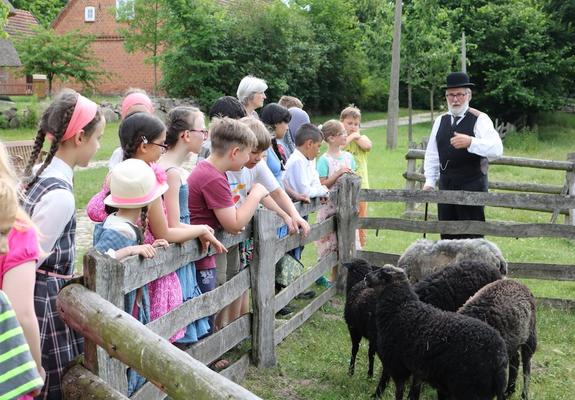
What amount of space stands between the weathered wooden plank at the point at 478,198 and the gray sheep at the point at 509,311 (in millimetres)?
2582

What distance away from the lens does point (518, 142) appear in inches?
1109

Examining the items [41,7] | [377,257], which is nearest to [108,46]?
[41,7]

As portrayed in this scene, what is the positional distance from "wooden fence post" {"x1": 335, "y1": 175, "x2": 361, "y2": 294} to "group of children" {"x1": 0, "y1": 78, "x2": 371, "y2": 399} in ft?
5.40

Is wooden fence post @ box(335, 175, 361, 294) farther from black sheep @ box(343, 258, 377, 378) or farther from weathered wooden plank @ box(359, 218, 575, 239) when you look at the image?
black sheep @ box(343, 258, 377, 378)

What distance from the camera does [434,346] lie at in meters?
4.29

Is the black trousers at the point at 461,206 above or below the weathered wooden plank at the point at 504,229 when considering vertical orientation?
above

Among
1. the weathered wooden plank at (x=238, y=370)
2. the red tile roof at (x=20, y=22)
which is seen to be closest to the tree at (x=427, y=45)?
the weathered wooden plank at (x=238, y=370)

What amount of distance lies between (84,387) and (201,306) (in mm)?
1443

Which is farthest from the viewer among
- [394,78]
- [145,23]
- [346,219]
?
[145,23]

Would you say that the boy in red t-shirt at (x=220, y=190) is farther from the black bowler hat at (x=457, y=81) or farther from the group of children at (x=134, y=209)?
the black bowler hat at (x=457, y=81)

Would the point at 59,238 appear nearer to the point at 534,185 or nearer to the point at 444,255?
the point at 444,255

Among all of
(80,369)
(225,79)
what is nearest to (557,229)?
(80,369)

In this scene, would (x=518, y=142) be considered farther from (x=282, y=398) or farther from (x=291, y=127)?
(x=282, y=398)

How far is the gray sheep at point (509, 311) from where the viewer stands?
4672 mm
